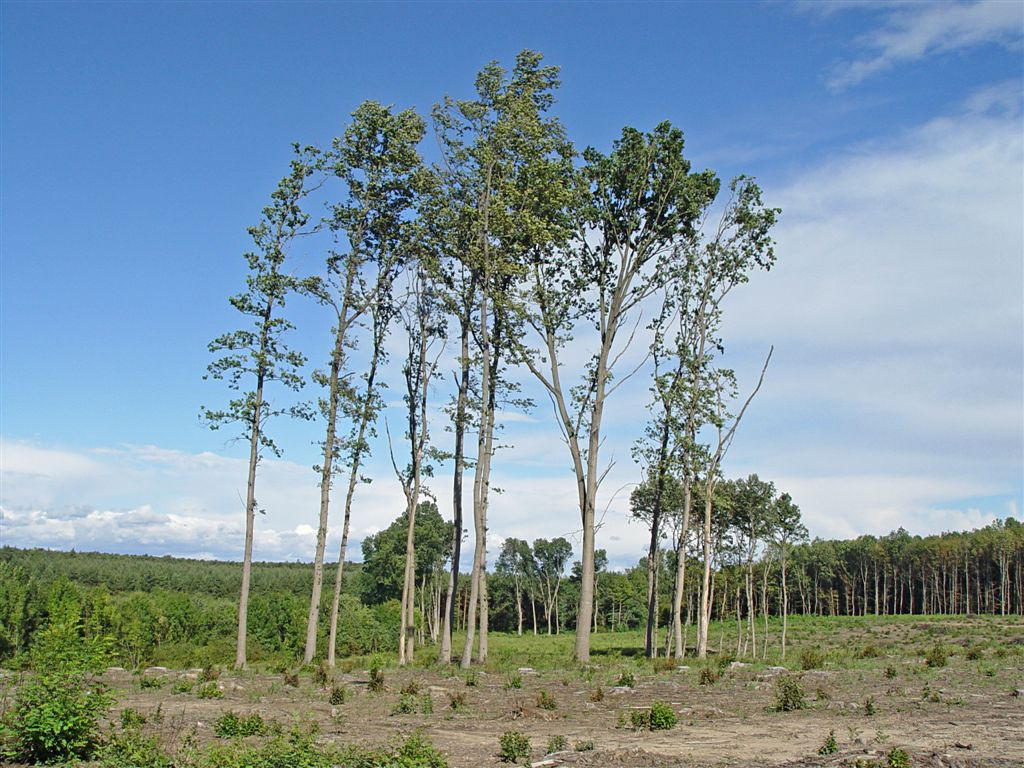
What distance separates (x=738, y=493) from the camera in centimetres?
4609

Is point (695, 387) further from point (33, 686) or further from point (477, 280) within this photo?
point (33, 686)

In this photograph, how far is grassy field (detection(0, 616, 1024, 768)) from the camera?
33.1ft

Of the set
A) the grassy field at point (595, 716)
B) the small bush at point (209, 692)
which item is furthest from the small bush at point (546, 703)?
the small bush at point (209, 692)

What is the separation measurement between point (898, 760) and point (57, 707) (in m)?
10.4

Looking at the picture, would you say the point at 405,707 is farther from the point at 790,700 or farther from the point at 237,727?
the point at 790,700

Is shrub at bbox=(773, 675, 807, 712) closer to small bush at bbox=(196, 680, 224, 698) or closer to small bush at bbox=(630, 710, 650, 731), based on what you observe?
small bush at bbox=(630, 710, 650, 731)

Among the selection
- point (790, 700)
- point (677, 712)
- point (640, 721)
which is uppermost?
point (790, 700)

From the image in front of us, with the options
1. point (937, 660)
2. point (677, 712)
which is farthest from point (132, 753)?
point (937, 660)

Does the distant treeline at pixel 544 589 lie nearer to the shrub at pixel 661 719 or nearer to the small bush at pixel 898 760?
the shrub at pixel 661 719

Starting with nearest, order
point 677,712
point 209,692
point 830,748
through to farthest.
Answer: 1. point 830,748
2. point 677,712
3. point 209,692

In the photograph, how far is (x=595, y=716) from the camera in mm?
14547

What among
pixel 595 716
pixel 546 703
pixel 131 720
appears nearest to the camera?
pixel 131 720

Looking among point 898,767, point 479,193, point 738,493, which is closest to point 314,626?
point 479,193

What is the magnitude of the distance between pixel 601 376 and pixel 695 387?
5943 mm
